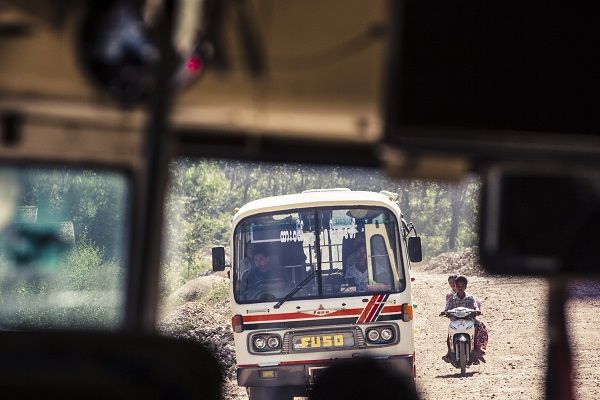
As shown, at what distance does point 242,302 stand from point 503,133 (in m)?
11.6

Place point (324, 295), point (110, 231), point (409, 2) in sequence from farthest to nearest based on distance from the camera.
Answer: point (324, 295) < point (110, 231) < point (409, 2)

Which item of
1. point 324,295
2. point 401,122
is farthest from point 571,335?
point 324,295

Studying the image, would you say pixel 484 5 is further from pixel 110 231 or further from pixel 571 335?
pixel 110 231

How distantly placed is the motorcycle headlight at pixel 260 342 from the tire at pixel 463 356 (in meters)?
4.73

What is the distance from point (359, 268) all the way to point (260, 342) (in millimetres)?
1486

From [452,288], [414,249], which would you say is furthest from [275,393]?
[452,288]

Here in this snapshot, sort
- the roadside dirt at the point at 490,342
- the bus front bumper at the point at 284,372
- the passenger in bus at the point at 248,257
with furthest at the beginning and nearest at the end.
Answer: the roadside dirt at the point at 490,342 < the passenger in bus at the point at 248,257 < the bus front bumper at the point at 284,372

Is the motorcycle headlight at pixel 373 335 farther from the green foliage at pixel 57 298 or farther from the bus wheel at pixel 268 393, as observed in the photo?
the green foliage at pixel 57 298

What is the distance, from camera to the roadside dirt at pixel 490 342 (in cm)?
1709

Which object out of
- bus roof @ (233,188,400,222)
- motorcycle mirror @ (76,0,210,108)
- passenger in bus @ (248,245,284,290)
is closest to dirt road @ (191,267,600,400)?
bus roof @ (233,188,400,222)

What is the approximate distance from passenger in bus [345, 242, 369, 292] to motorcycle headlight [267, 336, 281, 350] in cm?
113

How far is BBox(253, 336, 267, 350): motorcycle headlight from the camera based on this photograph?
13.6 metres

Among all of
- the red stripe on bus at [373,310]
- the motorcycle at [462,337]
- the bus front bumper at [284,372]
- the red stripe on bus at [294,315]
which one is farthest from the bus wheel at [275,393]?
the motorcycle at [462,337]

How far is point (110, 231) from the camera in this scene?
277cm
